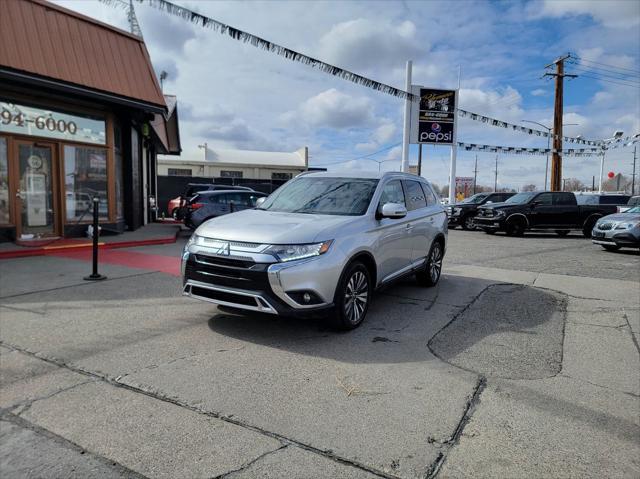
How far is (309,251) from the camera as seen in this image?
460cm

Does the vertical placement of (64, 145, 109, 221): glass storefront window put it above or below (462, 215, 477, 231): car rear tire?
above

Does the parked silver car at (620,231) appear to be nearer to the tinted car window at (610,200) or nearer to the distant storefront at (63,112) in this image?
the tinted car window at (610,200)

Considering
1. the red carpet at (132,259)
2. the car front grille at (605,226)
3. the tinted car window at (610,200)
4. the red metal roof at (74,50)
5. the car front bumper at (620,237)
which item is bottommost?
the red carpet at (132,259)

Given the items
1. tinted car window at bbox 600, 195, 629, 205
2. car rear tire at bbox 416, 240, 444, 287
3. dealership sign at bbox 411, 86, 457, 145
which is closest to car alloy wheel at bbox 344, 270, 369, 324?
car rear tire at bbox 416, 240, 444, 287

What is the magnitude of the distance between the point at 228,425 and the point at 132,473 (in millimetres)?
679

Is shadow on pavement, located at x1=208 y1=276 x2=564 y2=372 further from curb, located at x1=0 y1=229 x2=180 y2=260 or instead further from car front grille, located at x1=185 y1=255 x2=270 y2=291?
curb, located at x1=0 y1=229 x2=180 y2=260

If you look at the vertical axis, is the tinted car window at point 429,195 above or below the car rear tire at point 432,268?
above

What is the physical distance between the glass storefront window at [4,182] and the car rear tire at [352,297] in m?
9.14

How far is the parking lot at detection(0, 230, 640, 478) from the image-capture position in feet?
9.11

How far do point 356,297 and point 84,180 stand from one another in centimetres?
977

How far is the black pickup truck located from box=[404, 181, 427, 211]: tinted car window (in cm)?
1157

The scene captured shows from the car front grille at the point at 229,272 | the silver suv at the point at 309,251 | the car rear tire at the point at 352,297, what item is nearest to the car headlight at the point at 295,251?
the silver suv at the point at 309,251

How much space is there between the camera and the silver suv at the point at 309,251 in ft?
14.8

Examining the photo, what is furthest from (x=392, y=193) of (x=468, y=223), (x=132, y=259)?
(x=468, y=223)
